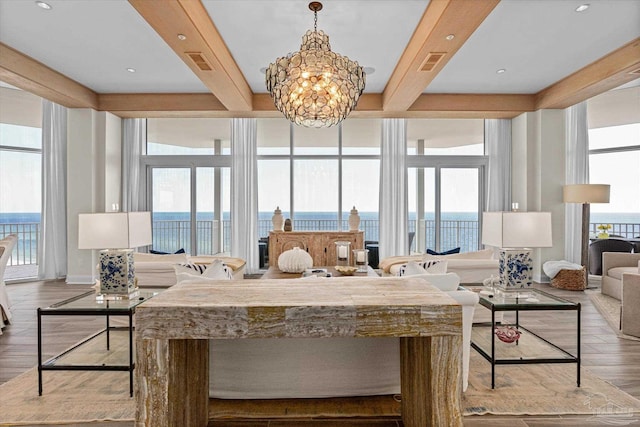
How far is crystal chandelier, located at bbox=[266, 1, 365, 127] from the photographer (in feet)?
11.1

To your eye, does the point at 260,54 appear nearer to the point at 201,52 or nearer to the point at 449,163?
the point at 201,52

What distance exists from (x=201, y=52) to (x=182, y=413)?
340 cm

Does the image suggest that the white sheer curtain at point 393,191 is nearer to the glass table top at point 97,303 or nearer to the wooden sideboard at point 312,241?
the wooden sideboard at point 312,241

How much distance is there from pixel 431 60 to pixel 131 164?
5516mm

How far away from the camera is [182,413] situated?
1907 millimetres

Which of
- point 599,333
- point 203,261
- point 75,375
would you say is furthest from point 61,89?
point 599,333

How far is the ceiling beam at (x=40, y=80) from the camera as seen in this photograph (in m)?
4.47

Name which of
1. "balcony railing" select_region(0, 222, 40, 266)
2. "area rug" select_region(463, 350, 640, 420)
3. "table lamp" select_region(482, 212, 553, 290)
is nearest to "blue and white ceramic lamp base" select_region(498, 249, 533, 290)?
"table lamp" select_region(482, 212, 553, 290)

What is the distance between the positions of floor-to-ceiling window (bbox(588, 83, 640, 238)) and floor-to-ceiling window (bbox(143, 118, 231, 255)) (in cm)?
679

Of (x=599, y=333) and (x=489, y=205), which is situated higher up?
(x=489, y=205)

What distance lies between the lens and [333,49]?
4512 millimetres

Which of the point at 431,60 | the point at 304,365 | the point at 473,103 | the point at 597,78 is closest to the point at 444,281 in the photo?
the point at 304,365

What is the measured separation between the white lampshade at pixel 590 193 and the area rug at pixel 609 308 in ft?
4.39

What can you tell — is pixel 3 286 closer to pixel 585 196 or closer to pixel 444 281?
pixel 444 281
